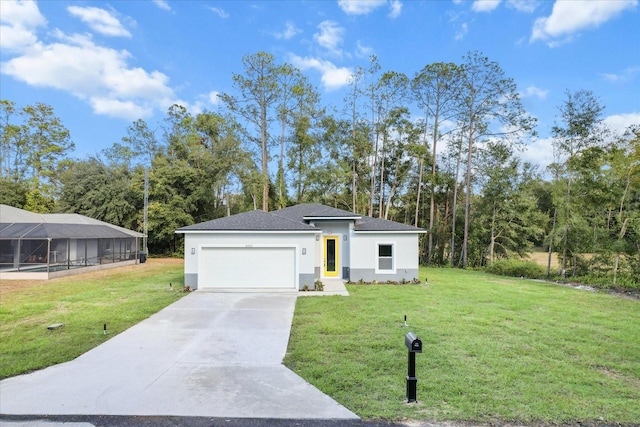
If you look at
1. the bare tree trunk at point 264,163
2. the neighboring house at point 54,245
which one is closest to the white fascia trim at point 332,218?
the neighboring house at point 54,245

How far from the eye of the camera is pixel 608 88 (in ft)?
47.8

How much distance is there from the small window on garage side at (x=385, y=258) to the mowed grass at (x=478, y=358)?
418cm

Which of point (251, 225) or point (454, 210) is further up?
point (454, 210)

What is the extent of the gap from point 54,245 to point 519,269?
24.3m

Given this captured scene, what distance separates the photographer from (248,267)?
12.2m

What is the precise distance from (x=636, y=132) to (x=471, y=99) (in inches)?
393

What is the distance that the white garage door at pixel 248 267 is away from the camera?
12.2 m

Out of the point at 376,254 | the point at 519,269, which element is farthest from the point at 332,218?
the point at 519,269

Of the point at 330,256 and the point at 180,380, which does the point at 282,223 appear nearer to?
the point at 330,256

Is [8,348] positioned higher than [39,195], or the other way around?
[39,195]

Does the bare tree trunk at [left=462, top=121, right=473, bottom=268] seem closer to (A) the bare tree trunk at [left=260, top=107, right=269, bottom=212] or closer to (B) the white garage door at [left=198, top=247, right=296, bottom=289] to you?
(A) the bare tree trunk at [left=260, top=107, right=269, bottom=212]

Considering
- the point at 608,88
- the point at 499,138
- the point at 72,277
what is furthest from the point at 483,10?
the point at 72,277

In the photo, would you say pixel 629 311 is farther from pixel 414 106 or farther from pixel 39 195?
pixel 39 195

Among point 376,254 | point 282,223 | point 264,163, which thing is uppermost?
point 264,163
